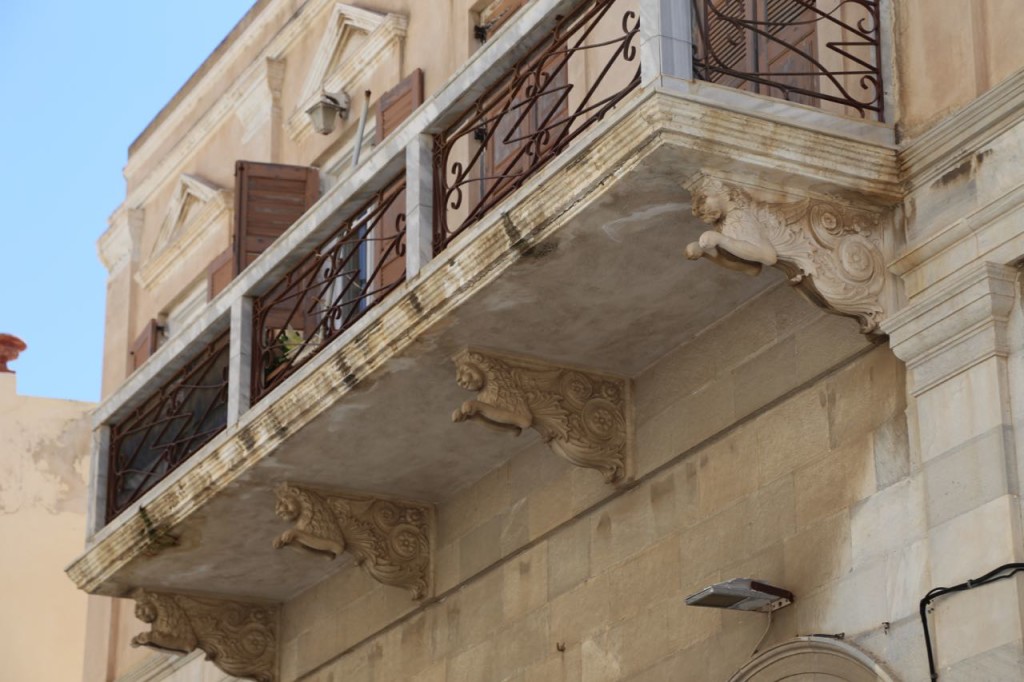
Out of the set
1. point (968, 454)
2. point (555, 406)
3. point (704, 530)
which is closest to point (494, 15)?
point (555, 406)

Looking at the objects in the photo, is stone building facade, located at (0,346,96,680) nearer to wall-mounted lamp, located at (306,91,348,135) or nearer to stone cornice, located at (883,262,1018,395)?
wall-mounted lamp, located at (306,91,348,135)

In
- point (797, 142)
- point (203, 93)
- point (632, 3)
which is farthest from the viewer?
point (203, 93)

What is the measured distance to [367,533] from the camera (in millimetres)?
12289

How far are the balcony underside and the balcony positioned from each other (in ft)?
0.04

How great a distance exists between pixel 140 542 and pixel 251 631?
1155 millimetres

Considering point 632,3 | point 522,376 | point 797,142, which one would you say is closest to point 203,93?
point 632,3

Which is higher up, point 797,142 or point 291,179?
point 291,179

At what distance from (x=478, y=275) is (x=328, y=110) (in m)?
5.40

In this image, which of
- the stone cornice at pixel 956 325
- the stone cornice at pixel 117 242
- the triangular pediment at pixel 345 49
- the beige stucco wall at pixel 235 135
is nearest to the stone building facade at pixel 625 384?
the stone cornice at pixel 956 325

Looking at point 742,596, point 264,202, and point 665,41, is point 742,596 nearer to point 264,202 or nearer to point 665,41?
point 665,41

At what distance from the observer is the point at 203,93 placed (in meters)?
17.8

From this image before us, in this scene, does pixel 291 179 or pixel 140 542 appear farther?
pixel 291 179

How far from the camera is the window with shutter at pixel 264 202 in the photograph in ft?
47.5

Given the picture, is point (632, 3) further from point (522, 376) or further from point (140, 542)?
point (140, 542)
